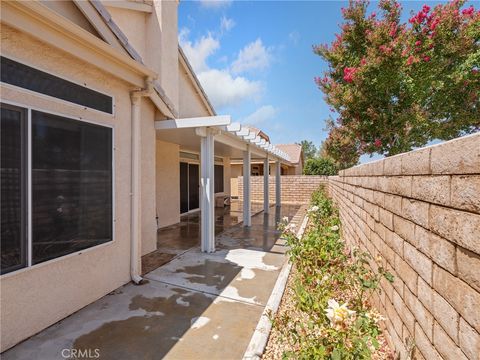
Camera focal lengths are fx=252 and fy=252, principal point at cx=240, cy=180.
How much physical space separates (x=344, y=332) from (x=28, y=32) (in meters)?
4.61

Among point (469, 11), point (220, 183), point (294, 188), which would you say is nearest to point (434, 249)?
point (469, 11)

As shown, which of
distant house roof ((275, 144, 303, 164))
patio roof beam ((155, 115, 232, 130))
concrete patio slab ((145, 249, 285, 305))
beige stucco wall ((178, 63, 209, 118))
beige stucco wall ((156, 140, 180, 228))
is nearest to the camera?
concrete patio slab ((145, 249, 285, 305))

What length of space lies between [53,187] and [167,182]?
622 centimetres

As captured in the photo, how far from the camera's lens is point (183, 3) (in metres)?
9.05

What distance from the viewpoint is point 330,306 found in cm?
200

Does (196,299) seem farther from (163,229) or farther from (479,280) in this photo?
(163,229)

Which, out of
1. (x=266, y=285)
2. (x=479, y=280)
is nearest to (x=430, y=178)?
(x=479, y=280)

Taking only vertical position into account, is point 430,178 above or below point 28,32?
below

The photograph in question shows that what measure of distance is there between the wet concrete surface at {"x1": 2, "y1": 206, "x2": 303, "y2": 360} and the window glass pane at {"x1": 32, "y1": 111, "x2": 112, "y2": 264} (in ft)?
3.39

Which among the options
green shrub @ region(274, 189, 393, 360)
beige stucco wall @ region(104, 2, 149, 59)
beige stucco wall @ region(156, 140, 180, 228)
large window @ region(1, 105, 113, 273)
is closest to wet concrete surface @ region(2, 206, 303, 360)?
green shrub @ region(274, 189, 393, 360)

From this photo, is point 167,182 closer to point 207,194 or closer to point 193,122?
point 207,194

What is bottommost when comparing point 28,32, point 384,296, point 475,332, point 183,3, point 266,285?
point 266,285

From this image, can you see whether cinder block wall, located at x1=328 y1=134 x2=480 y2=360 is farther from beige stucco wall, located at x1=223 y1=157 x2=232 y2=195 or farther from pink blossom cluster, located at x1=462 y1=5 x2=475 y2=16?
beige stucco wall, located at x1=223 y1=157 x2=232 y2=195

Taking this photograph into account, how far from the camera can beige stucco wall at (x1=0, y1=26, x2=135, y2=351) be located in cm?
301
